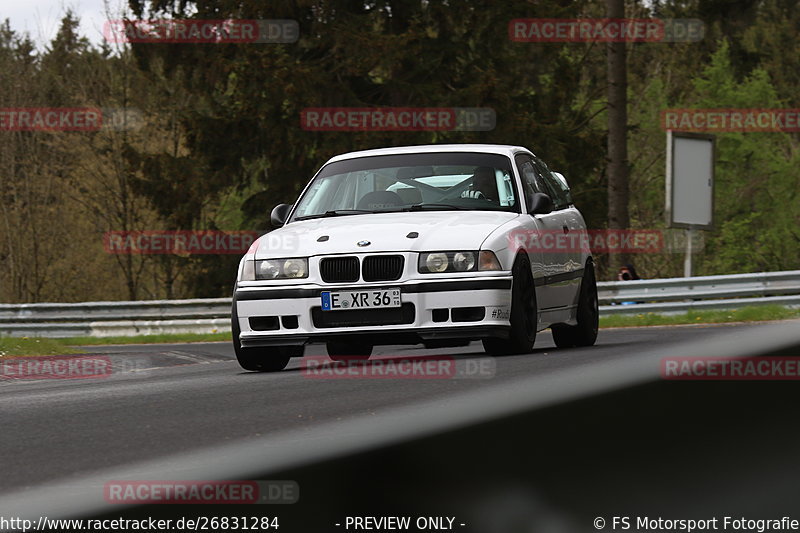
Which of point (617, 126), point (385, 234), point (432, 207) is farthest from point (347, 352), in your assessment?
point (617, 126)

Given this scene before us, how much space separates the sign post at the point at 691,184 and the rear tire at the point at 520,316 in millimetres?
14086

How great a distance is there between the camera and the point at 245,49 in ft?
102

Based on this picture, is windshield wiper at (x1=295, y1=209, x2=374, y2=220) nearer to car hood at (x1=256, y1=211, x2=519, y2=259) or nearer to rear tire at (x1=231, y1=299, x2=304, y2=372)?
car hood at (x1=256, y1=211, x2=519, y2=259)

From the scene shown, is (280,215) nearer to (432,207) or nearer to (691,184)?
(432,207)

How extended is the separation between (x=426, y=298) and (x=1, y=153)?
1405 inches

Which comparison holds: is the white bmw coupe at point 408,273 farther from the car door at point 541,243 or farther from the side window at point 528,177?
the side window at point 528,177

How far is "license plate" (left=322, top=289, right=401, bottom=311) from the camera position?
8773mm

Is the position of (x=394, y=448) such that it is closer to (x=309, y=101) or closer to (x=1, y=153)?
(x=309, y=101)

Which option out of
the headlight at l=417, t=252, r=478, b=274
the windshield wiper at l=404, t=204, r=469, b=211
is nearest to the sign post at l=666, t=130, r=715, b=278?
the windshield wiper at l=404, t=204, r=469, b=211

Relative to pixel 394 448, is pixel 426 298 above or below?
below

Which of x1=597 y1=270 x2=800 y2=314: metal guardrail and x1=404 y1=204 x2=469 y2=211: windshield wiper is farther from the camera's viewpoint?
x1=597 y1=270 x2=800 y2=314: metal guardrail

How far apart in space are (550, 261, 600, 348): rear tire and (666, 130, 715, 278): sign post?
11.9 m

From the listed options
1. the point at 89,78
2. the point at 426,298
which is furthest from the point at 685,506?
the point at 89,78

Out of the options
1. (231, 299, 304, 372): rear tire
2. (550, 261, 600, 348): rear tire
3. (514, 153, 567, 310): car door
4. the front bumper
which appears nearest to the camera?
the front bumper
